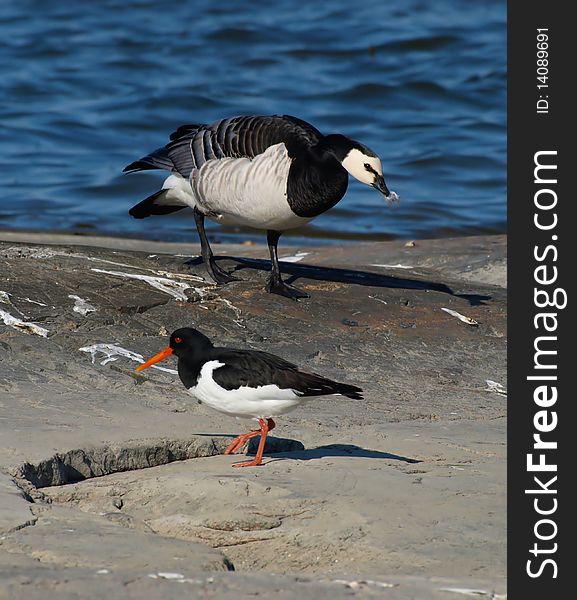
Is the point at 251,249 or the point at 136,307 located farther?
the point at 251,249

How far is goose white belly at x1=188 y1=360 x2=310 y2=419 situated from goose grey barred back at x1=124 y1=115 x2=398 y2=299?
275cm

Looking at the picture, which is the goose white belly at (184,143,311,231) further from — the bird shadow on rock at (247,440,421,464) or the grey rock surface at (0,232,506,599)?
the bird shadow on rock at (247,440,421,464)

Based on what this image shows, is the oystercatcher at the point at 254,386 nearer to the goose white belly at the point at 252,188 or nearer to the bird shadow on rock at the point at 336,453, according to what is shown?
the bird shadow on rock at the point at 336,453

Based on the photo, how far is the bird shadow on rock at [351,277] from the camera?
30.0 ft

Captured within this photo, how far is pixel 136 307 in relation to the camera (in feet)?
25.8

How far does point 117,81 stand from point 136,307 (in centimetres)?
1651

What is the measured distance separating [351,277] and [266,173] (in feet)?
4.38

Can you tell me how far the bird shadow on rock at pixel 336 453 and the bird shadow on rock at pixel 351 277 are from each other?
9.83 feet

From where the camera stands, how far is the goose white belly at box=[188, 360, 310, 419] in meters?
5.63

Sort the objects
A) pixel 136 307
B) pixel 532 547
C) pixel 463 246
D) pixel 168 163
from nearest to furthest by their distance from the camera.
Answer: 1. pixel 532 547
2. pixel 136 307
3. pixel 168 163
4. pixel 463 246

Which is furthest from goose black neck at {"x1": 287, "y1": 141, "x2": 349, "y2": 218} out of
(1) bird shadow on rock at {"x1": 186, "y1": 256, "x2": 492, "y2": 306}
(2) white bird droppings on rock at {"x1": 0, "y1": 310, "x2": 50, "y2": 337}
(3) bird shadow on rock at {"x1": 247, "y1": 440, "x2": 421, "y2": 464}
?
(3) bird shadow on rock at {"x1": 247, "y1": 440, "x2": 421, "y2": 464}

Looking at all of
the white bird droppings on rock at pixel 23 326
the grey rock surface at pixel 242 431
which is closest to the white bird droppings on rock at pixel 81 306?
the grey rock surface at pixel 242 431

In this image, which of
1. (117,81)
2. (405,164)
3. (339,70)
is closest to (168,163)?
(405,164)

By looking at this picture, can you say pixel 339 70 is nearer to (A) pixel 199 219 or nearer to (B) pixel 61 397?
(A) pixel 199 219
